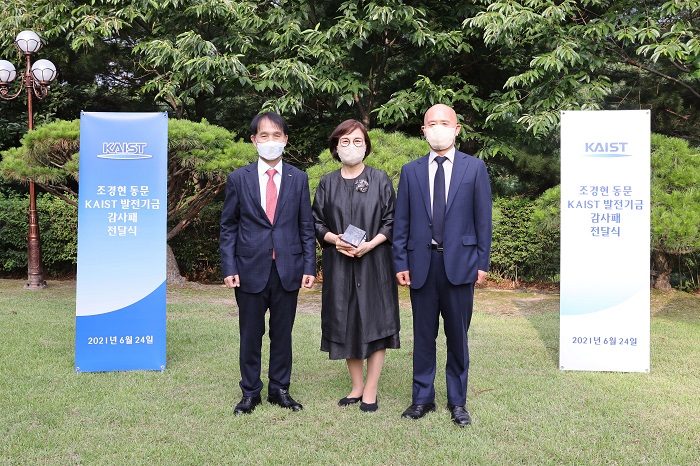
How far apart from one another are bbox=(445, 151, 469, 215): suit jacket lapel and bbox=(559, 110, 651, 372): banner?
1683 millimetres

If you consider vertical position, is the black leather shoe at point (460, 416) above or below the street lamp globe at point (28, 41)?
below

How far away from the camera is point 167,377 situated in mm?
4656

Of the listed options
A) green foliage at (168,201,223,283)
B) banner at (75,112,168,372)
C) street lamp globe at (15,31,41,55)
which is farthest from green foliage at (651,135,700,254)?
street lamp globe at (15,31,41,55)

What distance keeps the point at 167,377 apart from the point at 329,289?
1603mm

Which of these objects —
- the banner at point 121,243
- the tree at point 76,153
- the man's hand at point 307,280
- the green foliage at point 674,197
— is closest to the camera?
the man's hand at point 307,280

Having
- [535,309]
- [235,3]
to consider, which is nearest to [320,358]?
[535,309]

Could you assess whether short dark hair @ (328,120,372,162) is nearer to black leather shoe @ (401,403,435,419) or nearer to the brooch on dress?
the brooch on dress

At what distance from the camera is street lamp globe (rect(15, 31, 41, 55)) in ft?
31.0

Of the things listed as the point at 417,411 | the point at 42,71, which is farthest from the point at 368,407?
the point at 42,71

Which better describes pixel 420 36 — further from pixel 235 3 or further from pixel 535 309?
pixel 535 309

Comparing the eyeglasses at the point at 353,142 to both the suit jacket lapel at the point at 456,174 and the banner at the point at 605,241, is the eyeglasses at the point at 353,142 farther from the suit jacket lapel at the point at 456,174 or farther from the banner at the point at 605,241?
the banner at the point at 605,241

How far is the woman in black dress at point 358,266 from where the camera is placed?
12.6 feet

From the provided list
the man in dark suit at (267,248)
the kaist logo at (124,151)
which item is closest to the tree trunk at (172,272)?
the kaist logo at (124,151)

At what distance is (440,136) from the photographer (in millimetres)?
3709
